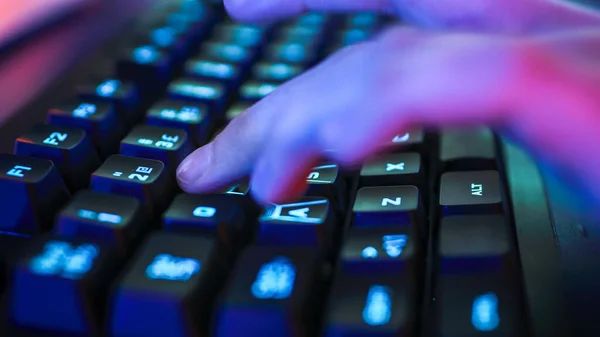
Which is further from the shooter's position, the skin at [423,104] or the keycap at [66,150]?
the keycap at [66,150]

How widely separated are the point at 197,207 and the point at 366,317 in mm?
154

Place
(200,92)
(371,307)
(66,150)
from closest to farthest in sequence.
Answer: (371,307) < (66,150) < (200,92)

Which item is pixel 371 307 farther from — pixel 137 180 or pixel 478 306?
pixel 137 180

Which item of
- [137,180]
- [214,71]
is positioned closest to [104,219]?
[137,180]

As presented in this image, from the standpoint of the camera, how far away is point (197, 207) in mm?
479

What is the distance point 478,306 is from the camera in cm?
39

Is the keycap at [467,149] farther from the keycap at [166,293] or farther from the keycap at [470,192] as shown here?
the keycap at [166,293]

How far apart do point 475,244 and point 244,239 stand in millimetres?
160

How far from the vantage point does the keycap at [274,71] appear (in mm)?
670

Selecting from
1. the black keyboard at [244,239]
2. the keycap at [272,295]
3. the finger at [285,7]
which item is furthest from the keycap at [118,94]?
the keycap at [272,295]

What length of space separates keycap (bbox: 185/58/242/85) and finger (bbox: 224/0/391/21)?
55 millimetres

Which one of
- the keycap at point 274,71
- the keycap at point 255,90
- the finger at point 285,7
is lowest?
the keycap at point 255,90

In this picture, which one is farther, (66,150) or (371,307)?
(66,150)

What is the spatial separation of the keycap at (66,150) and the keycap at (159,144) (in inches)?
1.1
